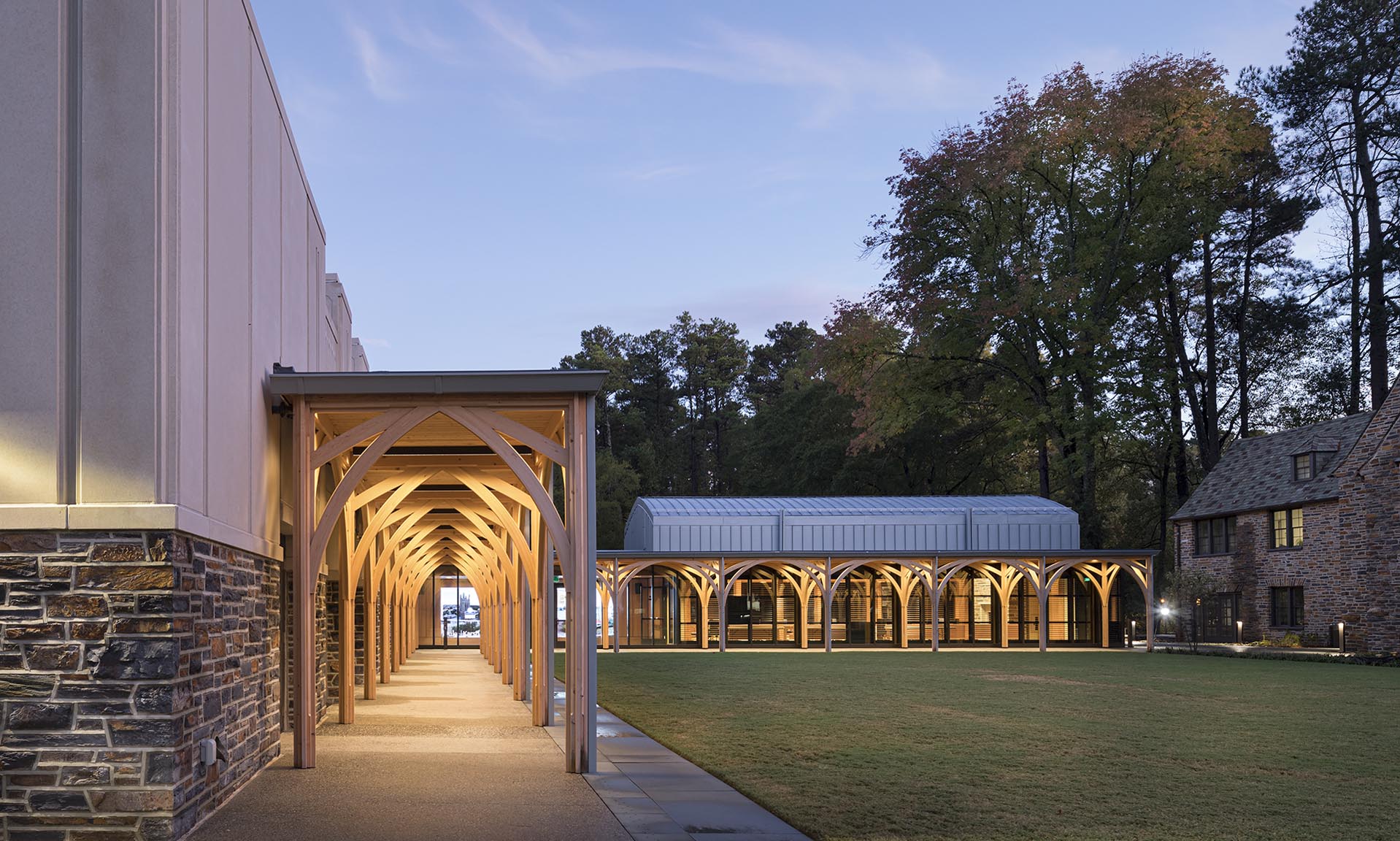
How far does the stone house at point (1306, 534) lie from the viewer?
31.0 m

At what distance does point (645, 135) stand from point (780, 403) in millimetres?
30339

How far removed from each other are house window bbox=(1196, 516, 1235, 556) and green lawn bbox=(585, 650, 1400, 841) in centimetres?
1238

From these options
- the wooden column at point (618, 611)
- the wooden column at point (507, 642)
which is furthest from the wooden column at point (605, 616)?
the wooden column at point (507, 642)

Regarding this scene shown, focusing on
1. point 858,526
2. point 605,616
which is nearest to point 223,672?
point 605,616

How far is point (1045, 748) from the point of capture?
44.2 ft

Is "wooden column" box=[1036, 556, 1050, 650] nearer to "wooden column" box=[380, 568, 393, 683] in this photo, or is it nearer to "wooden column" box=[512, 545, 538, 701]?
"wooden column" box=[380, 568, 393, 683]

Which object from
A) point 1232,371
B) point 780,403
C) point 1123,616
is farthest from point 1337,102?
point 780,403

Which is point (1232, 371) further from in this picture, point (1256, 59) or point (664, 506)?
point (664, 506)

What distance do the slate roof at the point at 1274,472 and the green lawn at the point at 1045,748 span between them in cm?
936

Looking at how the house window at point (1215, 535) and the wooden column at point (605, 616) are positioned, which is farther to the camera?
the house window at point (1215, 535)

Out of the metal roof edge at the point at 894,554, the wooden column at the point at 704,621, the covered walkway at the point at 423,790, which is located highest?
the metal roof edge at the point at 894,554

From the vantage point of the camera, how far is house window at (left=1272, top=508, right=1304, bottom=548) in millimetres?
35094

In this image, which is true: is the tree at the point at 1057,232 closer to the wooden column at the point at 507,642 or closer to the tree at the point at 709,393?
the wooden column at the point at 507,642

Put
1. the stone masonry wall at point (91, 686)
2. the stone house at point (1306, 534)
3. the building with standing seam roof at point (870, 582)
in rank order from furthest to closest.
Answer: the building with standing seam roof at point (870, 582), the stone house at point (1306, 534), the stone masonry wall at point (91, 686)
